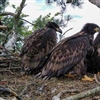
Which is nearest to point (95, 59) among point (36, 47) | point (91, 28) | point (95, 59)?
point (95, 59)

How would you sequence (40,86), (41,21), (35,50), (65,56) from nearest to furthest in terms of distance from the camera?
(40,86) → (65,56) → (35,50) → (41,21)

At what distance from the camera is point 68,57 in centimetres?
781

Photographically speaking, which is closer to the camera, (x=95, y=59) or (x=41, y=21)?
(x=95, y=59)

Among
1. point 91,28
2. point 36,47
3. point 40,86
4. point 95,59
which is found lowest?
point 40,86

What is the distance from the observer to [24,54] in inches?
326

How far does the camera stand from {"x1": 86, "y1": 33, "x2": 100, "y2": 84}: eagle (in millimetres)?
8258

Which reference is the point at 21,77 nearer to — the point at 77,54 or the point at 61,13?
the point at 77,54

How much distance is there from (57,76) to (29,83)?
1013 millimetres

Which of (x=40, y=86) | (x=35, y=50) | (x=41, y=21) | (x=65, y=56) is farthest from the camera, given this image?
(x=41, y=21)

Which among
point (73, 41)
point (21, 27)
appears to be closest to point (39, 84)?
point (73, 41)

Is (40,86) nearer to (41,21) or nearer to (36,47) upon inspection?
(36,47)

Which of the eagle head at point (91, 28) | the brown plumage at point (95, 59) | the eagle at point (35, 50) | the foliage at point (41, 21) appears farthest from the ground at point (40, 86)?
the foliage at point (41, 21)

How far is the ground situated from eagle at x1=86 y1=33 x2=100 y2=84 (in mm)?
694

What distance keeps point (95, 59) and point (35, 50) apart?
1.23m
